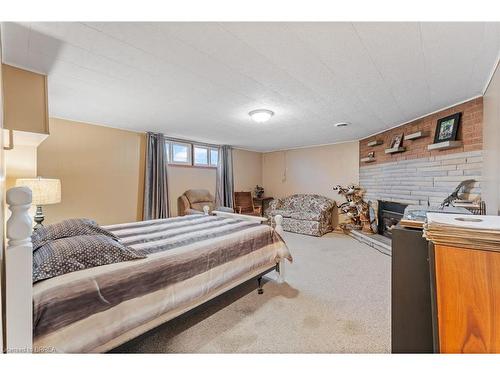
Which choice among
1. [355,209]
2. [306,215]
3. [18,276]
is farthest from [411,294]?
[355,209]

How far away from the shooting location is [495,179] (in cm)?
186

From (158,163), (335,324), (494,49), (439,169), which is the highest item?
(494,49)

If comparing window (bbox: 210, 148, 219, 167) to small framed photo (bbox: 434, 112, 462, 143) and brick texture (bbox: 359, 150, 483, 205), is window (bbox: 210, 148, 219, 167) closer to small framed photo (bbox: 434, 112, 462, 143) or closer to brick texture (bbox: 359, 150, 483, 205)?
brick texture (bbox: 359, 150, 483, 205)

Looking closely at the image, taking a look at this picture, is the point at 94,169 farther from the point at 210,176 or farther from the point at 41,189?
the point at 210,176

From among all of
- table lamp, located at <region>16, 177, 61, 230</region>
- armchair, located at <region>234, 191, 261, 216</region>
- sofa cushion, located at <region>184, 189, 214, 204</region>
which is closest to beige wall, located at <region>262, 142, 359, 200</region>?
armchair, located at <region>234, 191, 261, 216</region>

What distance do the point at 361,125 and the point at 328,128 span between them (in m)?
0.54

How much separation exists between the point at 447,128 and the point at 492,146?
0.97 metres

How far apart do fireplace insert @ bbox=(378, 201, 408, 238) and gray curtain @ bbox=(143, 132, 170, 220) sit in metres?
4.24

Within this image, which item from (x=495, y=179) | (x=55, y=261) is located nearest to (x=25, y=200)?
(x=55, y=261)

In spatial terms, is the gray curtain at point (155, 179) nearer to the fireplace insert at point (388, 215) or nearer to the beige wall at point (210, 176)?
the beige wall at point (210, 176)

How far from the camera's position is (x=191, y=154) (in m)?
5.08

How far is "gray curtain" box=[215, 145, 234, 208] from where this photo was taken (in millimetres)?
5570

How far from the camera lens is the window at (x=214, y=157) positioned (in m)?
5.58
